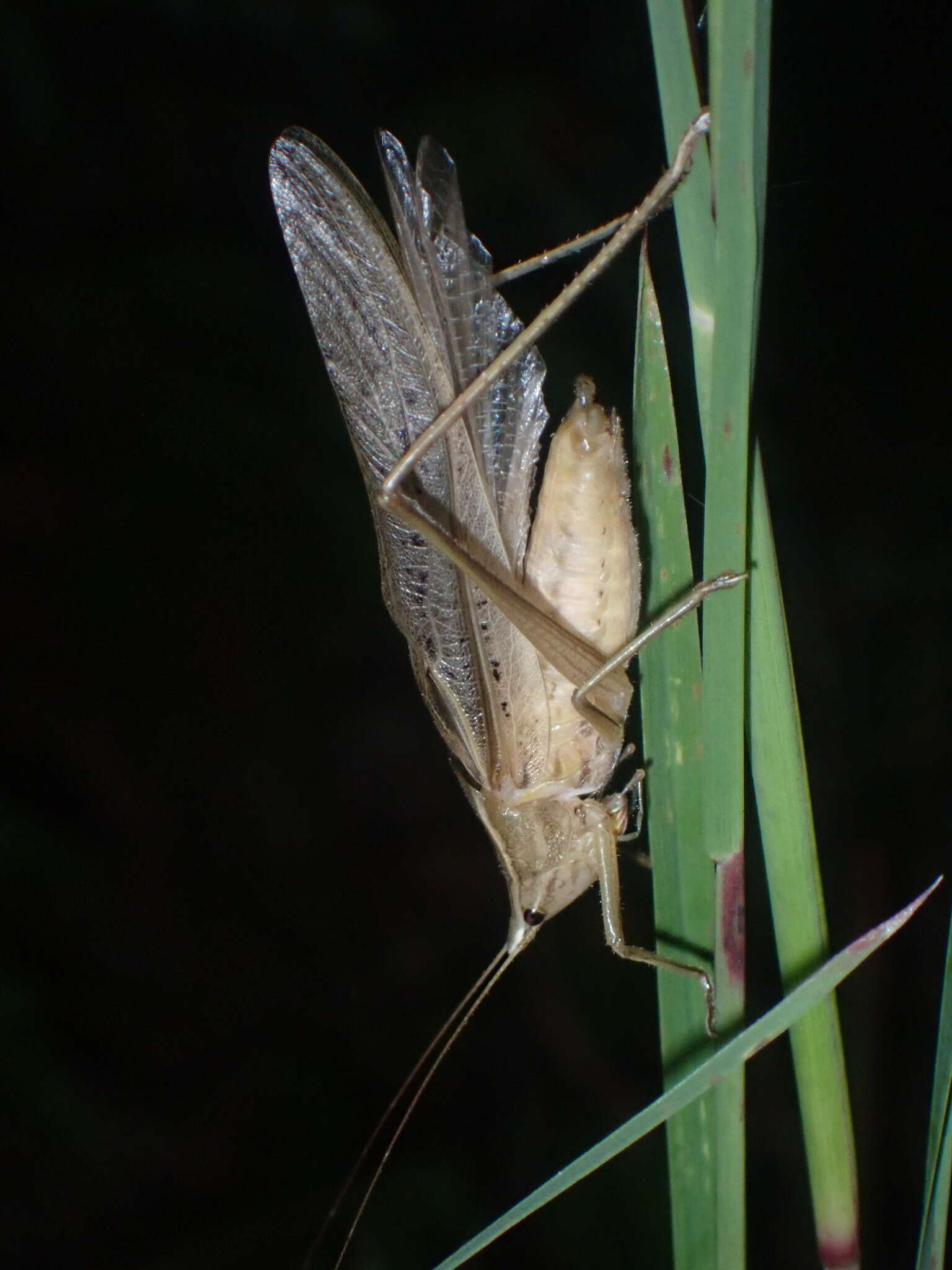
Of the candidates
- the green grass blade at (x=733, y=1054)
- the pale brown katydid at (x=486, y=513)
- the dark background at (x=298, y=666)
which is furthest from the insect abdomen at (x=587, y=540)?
the dark background at (x=298, y=666)

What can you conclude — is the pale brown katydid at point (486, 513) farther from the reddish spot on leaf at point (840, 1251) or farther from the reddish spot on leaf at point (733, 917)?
the reddish spot on leaf at point (840, 1251)

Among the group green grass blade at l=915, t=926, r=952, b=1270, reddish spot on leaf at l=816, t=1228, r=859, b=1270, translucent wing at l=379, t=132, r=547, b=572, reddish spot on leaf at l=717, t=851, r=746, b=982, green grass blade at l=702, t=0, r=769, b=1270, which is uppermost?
translucent wing at l=379, t=132, r=547, b=572

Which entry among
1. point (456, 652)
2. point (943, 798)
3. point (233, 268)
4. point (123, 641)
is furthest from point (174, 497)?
point (943, 798)

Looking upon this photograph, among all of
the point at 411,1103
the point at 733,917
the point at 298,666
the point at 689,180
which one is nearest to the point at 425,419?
the point at 689,180

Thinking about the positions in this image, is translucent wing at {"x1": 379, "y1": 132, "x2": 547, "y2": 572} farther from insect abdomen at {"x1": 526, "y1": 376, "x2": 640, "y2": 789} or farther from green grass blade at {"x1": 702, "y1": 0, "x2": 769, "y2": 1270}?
green grass blade at {"x1": 702, "y1": 0, "x2": 769, "y2": 1270}

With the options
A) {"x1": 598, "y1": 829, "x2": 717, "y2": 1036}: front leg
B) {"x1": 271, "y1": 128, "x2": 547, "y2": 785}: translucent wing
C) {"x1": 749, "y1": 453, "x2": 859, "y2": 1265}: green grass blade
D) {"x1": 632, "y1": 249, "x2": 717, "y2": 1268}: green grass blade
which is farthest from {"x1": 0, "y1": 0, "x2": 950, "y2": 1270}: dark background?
{"x1": 749, "y1": 453, "x2": 859, "y2": 1265}: green grass blade

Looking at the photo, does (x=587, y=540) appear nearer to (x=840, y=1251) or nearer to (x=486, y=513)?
(x=486, y=513)
